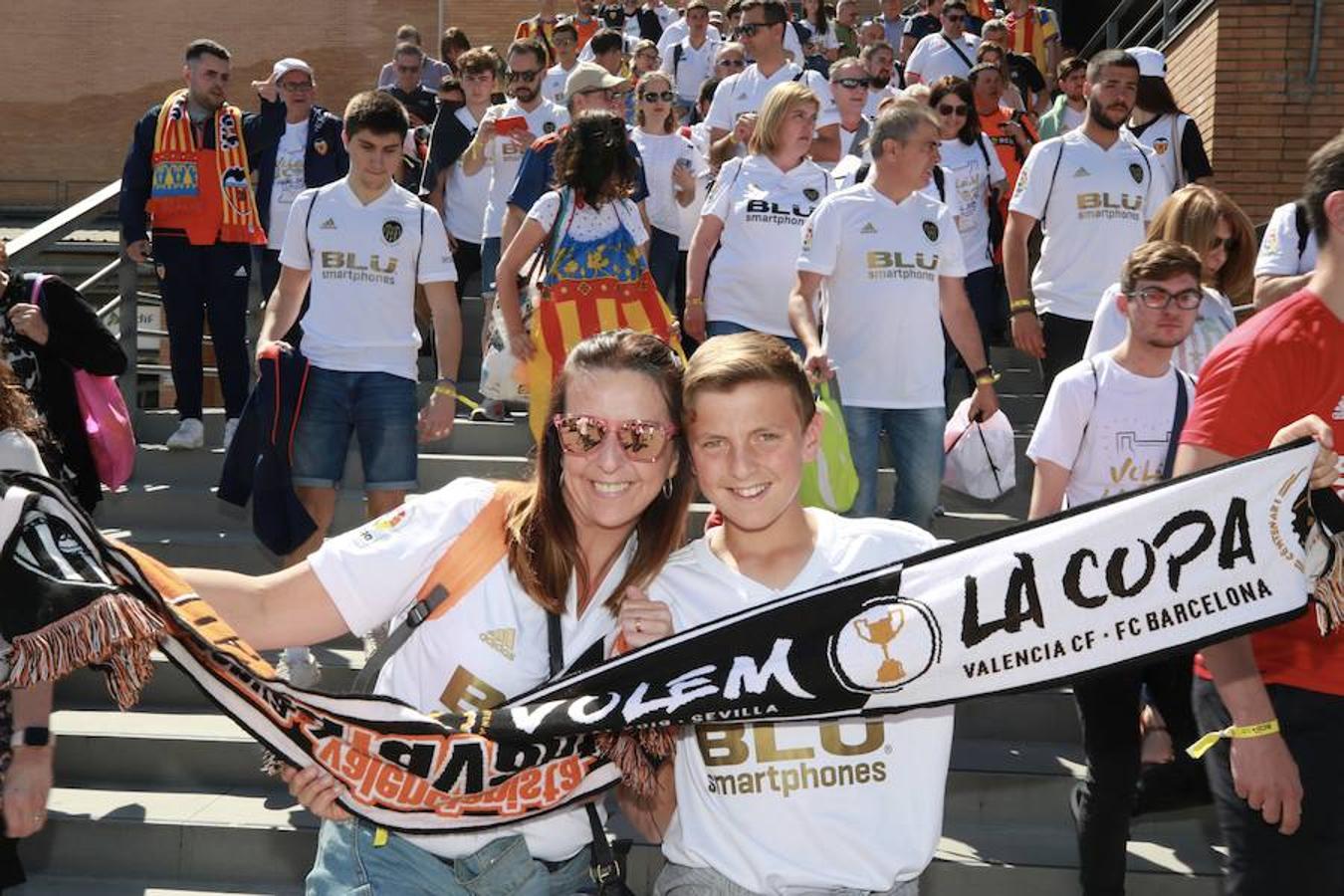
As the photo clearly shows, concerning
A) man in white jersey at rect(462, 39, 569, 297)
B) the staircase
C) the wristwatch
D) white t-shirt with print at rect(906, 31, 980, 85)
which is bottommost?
the staircase

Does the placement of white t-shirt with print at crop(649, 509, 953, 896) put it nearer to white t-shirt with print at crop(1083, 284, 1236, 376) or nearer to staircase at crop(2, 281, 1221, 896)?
staircase at crop(2, 281, 1221, 896)

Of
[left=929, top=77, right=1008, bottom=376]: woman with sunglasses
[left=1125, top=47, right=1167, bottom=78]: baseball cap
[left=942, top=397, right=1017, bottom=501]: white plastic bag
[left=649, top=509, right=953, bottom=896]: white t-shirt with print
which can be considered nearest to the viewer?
[left=649, top=509, right=953, bottom=896]: white t-shirt with print

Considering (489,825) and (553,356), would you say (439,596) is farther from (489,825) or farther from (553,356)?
(553,356)

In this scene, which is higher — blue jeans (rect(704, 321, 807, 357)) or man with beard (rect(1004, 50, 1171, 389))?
man with beard (rect(1004, 50, 1171, 389))

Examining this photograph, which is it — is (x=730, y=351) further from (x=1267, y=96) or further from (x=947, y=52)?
(x=947, y=52)

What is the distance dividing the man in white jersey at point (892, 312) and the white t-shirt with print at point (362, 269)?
1.57m

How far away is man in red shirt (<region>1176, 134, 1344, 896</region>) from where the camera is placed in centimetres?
371

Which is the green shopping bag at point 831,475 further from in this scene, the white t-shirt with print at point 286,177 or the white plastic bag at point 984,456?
the white t-shirt with print at point 286,177

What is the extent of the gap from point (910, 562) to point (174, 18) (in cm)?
2551

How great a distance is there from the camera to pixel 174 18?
26.8 m

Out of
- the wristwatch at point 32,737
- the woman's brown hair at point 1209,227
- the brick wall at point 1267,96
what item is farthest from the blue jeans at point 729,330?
the brick wall at point 1267,96

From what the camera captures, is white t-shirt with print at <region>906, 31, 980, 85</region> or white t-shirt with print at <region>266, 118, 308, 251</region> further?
white t-shirt with print at <region>906, 31, 980, 85</region>

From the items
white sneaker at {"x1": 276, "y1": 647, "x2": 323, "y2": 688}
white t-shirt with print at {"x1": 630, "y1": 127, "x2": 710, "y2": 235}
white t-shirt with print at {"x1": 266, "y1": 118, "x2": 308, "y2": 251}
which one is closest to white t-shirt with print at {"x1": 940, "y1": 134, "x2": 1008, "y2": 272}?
white t-shirt with print at {"x1": 630, "y1": 127, "x2": 710, "y2": 235}

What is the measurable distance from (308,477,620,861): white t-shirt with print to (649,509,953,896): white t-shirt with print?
0.21m
